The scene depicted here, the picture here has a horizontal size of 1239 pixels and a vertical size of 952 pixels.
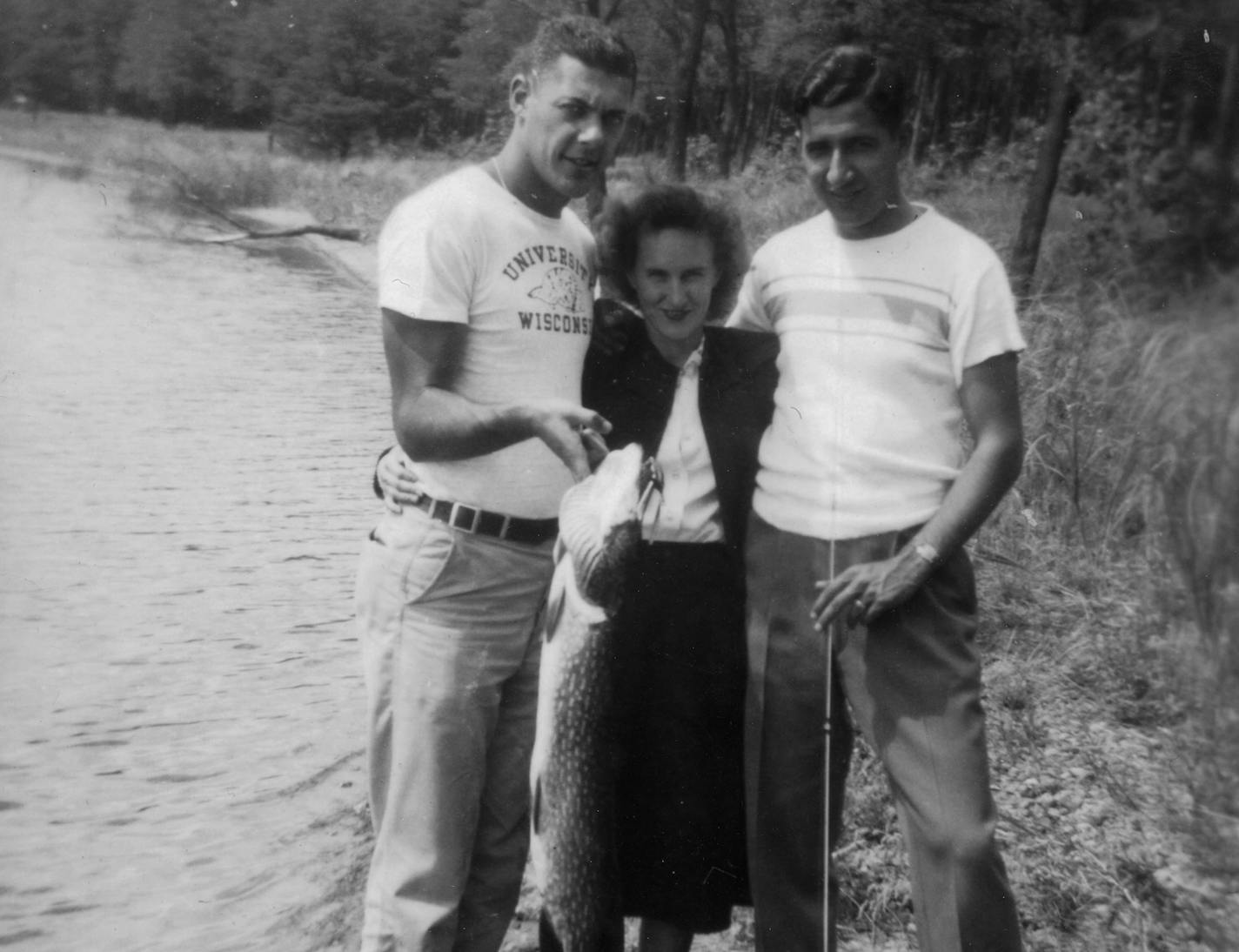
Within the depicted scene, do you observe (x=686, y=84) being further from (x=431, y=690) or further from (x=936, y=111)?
(x=431, y=690)

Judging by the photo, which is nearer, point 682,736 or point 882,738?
point 882,738

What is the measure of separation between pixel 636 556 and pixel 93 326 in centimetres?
1380

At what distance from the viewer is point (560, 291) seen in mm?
2830

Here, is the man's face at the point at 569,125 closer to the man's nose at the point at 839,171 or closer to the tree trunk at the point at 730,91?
the man's nose at the point at 839,171

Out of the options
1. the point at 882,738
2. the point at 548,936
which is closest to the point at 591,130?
the point at 882,738

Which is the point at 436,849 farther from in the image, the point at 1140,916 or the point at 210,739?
the point at 210,739

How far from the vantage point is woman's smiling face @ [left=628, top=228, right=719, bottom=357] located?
2836mm

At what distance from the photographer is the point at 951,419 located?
257 cm

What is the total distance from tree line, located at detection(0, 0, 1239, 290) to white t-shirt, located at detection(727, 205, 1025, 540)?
382 mm

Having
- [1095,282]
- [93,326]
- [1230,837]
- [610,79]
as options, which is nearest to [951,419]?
[1230,837]

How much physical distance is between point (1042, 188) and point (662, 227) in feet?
20.2

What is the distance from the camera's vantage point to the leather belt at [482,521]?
279cm

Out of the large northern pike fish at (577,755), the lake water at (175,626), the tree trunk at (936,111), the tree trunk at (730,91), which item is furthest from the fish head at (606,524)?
the tree trunk at (730,91)

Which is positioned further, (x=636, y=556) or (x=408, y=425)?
(x=408, y=425)
